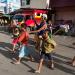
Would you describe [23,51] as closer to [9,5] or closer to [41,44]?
[41,44]

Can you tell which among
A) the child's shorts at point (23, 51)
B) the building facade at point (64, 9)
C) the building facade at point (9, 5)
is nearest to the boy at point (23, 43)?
the child's shorts at point (23, 51)

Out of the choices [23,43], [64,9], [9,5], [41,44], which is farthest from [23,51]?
[9,5]

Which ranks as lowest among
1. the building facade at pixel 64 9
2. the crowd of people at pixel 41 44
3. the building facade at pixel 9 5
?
the building facade at pixel 9 5

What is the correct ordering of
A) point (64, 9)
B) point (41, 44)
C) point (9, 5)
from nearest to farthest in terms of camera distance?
1. point (41, 44)
2. point (64, 9)
3. point (9, 5)

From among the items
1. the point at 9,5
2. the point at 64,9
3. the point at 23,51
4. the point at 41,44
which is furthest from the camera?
the point at 9,5

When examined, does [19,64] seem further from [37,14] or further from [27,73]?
[37,14]

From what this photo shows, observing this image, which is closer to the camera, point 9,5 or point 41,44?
point 41,44

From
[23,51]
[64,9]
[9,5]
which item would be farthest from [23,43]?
[9,5]

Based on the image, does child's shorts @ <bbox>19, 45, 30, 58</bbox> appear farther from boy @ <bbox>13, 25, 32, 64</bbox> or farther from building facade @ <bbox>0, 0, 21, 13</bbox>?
building facade @ <bbox>0, 0, 21, 13</bbox>

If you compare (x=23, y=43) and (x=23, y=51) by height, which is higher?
(x=23, y=43)

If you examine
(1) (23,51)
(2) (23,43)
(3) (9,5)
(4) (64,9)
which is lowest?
(3) (9,5)

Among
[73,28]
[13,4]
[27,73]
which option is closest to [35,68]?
[27,73]

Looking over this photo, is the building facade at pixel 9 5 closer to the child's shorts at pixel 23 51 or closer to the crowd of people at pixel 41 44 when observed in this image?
the crowd of people at pixel 41 44

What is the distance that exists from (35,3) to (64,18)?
398 inches
